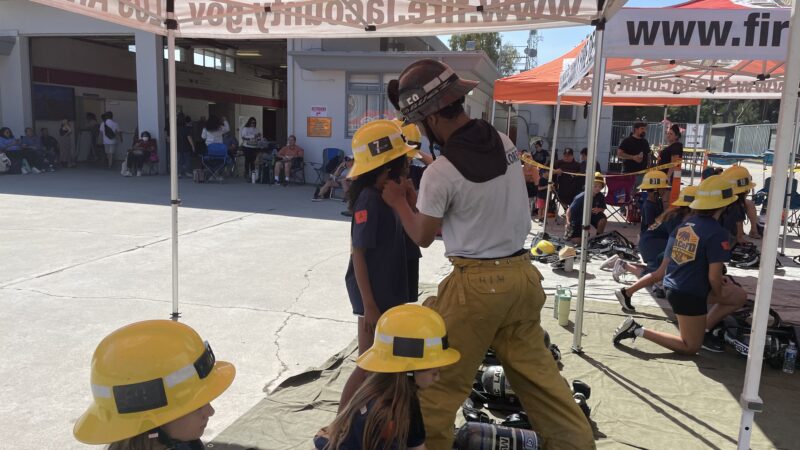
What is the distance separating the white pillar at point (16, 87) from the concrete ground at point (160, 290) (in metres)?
9.43

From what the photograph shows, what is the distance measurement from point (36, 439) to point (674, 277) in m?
4.48

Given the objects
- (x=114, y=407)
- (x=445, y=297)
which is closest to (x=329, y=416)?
(x=445, y=297)

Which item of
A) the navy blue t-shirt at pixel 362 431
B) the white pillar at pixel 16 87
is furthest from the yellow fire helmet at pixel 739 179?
the white pillar at pixel 16 87

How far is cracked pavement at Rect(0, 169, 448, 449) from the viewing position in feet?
12.3

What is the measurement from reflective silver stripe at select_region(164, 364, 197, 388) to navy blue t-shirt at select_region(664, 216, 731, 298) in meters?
3.87

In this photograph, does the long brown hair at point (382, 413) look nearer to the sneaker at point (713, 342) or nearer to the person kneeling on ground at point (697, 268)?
the person kneeling on ground at point (697, 268)

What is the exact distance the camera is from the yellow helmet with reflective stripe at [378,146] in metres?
2.69

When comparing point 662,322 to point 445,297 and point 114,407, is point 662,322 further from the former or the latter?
point 114,407

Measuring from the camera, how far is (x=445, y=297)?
2527 millimetres

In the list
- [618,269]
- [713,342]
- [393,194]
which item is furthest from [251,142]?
[393,194]

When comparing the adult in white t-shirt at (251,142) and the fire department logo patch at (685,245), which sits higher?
the adult in white t-shirt at (251,142)

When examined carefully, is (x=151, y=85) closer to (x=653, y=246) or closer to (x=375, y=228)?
(x=653, y=246)

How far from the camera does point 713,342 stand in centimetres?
477

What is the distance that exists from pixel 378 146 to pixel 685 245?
9.65 ft
